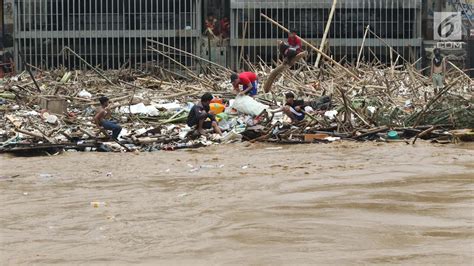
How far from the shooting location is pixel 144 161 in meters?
12.8

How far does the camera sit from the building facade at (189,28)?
97.2ft

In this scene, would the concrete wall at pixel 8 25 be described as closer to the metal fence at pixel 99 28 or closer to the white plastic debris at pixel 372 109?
the metal fence at pixel 99 28

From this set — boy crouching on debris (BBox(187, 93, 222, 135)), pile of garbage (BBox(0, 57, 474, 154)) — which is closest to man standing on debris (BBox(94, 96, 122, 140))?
pile of garbage (BBox(0, 57, 474, 154))

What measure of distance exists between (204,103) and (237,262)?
9278 millimetres

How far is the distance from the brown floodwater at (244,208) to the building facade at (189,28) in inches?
656

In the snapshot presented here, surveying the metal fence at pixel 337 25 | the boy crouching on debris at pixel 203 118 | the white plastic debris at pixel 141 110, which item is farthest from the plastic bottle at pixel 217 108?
the metal fence at pixel 337 25

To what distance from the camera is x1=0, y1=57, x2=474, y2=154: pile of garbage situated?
47.6 ft

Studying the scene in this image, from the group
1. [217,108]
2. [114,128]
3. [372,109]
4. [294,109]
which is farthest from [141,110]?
[372,109]

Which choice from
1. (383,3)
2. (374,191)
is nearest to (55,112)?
(374,191)

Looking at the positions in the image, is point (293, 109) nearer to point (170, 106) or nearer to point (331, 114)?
point (331, 114)

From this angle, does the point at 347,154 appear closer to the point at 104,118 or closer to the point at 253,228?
the point at 104,118

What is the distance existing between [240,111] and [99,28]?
1498cm

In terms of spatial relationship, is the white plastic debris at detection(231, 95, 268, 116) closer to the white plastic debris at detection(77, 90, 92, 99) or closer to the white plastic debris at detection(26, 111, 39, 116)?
the white plastic debris at detection(26, 111, 39, 116)

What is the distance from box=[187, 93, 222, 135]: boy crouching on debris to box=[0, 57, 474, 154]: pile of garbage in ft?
0.57
